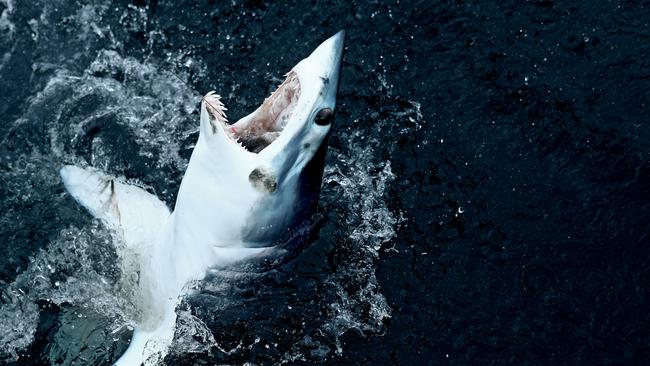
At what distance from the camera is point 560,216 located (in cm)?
588

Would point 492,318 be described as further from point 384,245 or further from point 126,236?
point 126,236

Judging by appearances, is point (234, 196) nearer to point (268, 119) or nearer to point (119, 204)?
point (268, 119)

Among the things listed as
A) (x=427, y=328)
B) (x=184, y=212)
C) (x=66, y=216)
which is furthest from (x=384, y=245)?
(x=66, y=216)

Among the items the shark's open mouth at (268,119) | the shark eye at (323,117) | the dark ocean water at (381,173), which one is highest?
the shark's open mouth at (268,119)

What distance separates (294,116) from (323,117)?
0.49 feet

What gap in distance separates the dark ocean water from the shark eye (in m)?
1.14

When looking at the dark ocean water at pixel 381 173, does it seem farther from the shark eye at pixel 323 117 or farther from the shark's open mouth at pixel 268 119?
the shark eye at pixel 323 117

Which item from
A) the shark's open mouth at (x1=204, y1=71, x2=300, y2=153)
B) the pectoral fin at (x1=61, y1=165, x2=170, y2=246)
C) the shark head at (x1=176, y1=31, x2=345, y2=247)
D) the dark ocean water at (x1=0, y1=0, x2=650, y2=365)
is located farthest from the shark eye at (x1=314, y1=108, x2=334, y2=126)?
the pectoral fin at (x1=61, y1=165, x2=170, y2=246)

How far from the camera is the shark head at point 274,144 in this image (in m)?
4.01

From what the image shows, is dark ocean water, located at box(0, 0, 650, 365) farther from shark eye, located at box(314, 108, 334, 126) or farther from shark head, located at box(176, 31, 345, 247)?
shark eye, located at box(314, 108, 334, 126)

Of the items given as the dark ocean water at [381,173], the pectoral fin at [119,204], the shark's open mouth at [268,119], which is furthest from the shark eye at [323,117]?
the pectoral fin at [119,204]

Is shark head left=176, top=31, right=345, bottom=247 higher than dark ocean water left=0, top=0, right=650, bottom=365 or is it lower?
higher

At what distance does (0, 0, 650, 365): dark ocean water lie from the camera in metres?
5.29

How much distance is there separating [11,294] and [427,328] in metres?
2.78
